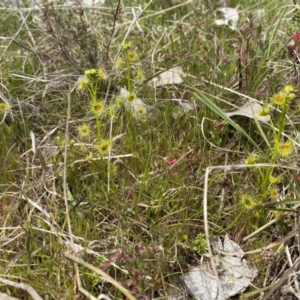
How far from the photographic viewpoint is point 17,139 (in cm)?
142

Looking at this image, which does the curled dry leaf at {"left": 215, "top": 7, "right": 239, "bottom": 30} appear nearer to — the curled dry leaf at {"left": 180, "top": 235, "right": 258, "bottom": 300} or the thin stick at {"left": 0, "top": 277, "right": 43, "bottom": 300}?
the curled dry leaf at {"left": 180, "top": 235, "right": 258, "bottom": 300}

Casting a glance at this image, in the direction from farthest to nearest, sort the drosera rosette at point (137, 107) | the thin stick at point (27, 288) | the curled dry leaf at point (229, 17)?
the curled dry leaf at point (229, 17)
the drosera rosette at point (137, 107)
the thin stick at point (27, 288)

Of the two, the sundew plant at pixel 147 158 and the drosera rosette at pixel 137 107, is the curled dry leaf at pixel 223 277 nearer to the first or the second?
the sundew plant at pixel 147 158

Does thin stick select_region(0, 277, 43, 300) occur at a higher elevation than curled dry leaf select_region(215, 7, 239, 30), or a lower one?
lower

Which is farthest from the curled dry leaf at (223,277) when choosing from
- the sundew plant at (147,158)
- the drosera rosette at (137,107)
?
the drosera rosette at (137,107)

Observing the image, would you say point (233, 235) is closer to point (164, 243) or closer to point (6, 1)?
point (164, 243)

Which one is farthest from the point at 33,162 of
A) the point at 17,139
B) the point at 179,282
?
the point at 179,282

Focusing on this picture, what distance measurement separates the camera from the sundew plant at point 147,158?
1063mm

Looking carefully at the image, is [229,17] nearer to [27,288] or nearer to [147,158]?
[147,158]

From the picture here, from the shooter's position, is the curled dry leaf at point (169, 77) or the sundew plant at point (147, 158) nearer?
the sundew plant at point (147, 158)

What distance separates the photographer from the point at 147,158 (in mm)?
1296

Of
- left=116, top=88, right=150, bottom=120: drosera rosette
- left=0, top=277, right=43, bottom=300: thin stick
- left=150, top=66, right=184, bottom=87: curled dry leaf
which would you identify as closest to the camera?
left=0, top=277, right=43, bottom=300: thin stick

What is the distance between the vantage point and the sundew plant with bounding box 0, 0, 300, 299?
3.49 feet

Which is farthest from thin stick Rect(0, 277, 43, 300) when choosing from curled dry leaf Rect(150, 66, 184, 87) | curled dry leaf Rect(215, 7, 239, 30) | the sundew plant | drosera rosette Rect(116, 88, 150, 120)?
curled dry leaf Rect(215, 7, 239, 30)
